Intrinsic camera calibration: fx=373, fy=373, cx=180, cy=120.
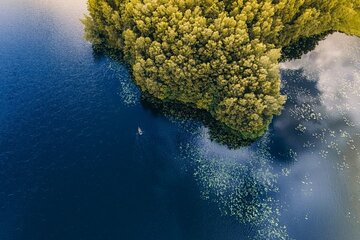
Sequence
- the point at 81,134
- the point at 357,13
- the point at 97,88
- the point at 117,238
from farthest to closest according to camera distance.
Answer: the point at 357,13, the point at 97,88, the point at 81,134, the point at 117,238

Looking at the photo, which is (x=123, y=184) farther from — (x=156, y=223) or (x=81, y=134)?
(x=81, y=134)

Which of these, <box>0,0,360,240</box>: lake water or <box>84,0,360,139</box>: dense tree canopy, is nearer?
<box>0,0,360,240</box>: lake water

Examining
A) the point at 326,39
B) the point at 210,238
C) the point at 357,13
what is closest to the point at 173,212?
the point at 210,238

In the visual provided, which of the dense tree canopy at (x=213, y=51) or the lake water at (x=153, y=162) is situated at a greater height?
the dense tree canopy at (x=213, y=51)

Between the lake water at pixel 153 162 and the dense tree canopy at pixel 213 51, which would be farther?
the dense tree canopy at pixel 213 51

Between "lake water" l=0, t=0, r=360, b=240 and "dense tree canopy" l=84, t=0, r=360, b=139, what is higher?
"dense tree canopy" l=84, t=0, r=360, b=139
